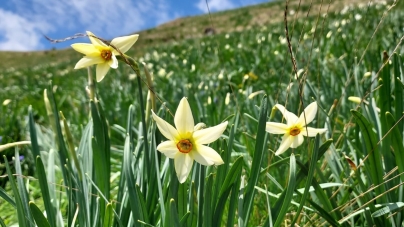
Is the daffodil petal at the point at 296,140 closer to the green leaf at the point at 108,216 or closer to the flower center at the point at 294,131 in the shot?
the flower center at the point at 294,131

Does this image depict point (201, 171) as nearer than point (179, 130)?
No

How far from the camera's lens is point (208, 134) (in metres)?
0.73

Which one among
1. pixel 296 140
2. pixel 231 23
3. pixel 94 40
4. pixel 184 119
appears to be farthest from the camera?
pixel 231 23

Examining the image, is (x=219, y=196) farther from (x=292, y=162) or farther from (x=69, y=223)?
(x=69, y=223)

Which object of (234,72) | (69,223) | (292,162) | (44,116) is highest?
(234,72)

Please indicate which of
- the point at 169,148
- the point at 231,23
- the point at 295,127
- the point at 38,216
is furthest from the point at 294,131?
the point at 231,23

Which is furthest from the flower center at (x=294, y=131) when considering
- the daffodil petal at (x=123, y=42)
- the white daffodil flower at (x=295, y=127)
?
the daffodil petal at (x=123, y=42)

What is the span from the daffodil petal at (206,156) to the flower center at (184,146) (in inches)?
0.4

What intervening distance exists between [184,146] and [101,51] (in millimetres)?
297

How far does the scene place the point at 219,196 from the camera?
2.93ft

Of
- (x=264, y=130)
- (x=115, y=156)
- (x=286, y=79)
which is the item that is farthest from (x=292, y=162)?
(x=286, y=79)

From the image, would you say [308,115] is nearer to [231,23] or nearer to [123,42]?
[123,42]

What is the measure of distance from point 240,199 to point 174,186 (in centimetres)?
16

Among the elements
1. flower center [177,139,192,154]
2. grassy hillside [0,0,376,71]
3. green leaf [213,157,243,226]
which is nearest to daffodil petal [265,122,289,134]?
green leaf [213,157,243,226]
